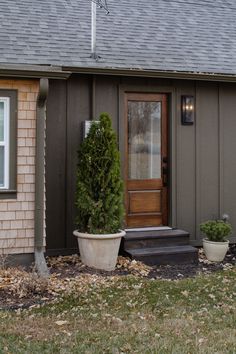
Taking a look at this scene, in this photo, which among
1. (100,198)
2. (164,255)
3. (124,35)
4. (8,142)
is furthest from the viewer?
(124,35)

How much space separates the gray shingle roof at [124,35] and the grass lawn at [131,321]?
3491mm

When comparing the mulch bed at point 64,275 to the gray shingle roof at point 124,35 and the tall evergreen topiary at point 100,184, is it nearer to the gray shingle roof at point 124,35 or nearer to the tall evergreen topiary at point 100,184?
the tall evergreen topiary at point 100,184

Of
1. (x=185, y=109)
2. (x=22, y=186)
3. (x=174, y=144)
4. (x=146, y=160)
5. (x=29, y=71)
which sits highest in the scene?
(x=29, y=71)

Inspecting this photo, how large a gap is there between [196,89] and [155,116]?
2.74ft

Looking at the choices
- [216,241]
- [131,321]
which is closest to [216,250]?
[216,241]

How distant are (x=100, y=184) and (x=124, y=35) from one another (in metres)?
3.29

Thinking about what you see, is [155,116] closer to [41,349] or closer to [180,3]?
[180,3]

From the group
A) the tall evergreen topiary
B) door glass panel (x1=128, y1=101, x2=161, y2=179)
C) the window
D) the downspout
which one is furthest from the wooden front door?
the window

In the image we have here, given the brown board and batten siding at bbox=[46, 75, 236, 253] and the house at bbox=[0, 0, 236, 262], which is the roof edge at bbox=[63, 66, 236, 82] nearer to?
the house at bbox=[0, 0, 236, 262]

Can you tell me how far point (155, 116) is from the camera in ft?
28.5

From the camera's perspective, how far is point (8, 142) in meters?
7.01

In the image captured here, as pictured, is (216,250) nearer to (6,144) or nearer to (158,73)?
(158,73)

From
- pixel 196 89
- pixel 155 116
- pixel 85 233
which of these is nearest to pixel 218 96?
pixel 196 89

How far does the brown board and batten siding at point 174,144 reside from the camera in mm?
8086
